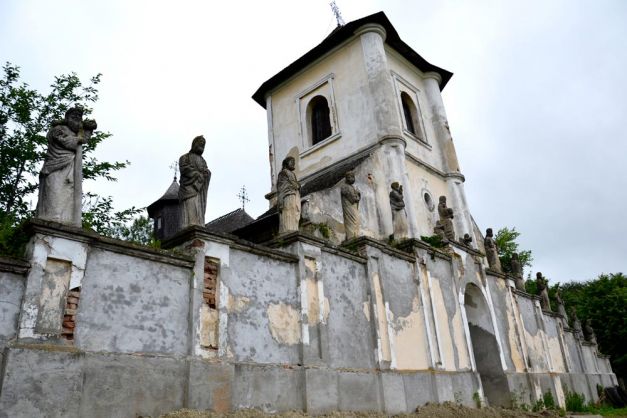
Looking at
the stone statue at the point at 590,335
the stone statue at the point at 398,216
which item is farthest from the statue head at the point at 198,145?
the stone statue at the point at 590,335

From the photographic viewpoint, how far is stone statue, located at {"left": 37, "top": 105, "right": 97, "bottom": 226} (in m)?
6.16

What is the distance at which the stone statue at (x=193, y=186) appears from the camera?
765 cm

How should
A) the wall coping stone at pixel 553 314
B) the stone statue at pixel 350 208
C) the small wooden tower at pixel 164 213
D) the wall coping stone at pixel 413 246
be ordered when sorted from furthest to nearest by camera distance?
the small wooden tower at pixel 164 213, the wall coping stone at pixel 553 314, the wall coping stone at pixel 413 246, the stone statue at pixel 350 208

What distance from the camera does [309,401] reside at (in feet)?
25.9

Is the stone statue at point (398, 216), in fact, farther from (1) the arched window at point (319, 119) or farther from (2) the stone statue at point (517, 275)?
(2) the stone statue at point (517, 275)

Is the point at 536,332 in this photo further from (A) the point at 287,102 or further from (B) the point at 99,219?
(B) the point at 99,219

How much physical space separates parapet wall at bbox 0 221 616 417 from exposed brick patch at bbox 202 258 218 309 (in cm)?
2

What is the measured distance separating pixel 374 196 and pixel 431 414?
22.3 ft

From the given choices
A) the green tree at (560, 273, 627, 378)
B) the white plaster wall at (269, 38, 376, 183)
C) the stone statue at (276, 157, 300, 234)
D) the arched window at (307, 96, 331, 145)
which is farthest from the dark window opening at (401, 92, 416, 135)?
the green tree at (560, 273, 627, 378)

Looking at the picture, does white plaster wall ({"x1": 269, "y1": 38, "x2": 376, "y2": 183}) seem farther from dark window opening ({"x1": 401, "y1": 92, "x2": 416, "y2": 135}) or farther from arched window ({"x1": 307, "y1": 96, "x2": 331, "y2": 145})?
dark window opening ({"x1": 401, "y1": 92, "x2": 416, "y2": 135})

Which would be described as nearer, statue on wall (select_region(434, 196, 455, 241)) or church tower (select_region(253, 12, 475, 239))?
statue on wall (select_region(434, 196, 455, 241))

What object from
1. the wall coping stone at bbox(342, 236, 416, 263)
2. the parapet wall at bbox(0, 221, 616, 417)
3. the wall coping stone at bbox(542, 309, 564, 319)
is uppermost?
the wall coping stone at bbox(342, 236, 416, 263)

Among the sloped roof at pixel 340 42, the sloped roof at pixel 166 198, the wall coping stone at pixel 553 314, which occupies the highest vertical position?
the sloped roof at pixel 166 198

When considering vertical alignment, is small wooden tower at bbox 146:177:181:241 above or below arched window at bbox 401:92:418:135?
above
